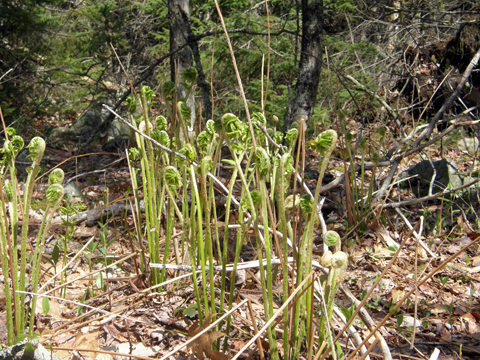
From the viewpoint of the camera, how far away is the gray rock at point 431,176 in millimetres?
3480

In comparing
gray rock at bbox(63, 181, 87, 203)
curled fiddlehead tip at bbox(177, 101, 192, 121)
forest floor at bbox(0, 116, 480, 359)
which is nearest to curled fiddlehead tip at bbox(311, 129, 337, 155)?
forest floor at bbox(0, 116, 480, 359)

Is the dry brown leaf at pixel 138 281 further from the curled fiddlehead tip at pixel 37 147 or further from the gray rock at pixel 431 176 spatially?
the gray rock at pixel 431 176

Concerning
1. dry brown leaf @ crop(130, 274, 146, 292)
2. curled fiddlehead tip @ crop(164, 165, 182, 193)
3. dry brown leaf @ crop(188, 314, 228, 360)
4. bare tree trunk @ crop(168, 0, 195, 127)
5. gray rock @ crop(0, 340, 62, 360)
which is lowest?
dry brown leaf @ crop(130, 274, 146, 292)

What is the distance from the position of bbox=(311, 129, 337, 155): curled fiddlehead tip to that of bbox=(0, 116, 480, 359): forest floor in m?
0.44

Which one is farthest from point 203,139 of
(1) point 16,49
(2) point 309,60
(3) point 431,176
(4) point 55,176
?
(1) point 16,49

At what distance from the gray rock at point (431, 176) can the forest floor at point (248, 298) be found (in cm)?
44

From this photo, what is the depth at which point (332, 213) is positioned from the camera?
3.20 meters

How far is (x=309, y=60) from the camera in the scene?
3455 mm

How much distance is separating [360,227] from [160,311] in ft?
5.45

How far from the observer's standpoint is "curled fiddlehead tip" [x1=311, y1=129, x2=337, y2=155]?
1048 millimetres

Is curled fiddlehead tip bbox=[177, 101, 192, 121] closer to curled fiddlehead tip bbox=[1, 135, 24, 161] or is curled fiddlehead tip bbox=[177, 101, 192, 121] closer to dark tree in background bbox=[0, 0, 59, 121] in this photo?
curled fiddlehead tip bbox=[1, 135, 24, 161]

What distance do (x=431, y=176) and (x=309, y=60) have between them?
162 cm

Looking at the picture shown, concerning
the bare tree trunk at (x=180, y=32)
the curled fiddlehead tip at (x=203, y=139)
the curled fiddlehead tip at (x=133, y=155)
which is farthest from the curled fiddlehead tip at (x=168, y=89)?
the bare tree trunk at (x=180, y=32)

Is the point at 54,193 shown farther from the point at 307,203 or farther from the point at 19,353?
the point at 307,203
